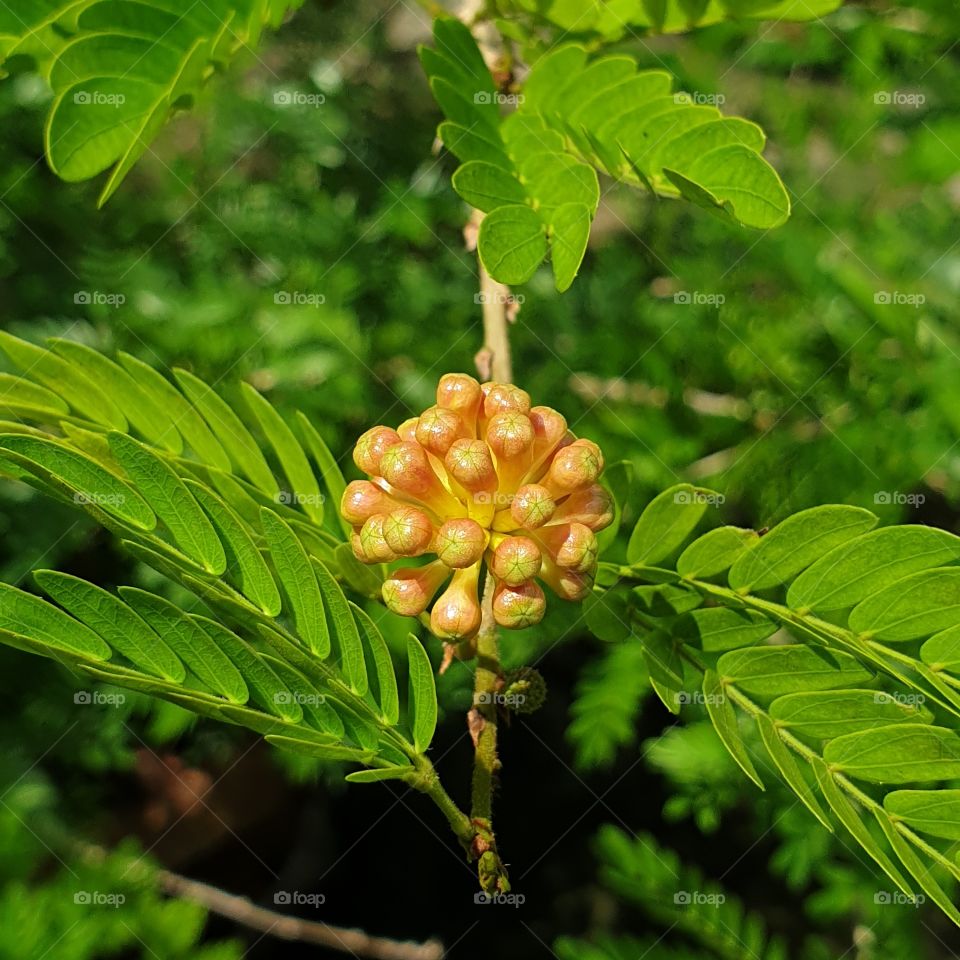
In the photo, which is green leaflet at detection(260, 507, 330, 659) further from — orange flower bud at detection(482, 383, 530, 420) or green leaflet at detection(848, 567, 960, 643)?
green leaflet at detection(848, 567, 960, 643)

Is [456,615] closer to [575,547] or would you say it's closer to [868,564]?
[575,547]

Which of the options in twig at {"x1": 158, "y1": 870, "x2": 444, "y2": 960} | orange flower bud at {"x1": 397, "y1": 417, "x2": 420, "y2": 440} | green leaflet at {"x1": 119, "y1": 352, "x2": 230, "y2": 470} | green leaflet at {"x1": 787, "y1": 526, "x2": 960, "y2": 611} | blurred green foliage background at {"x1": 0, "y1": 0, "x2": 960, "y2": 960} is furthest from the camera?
twig at {"x1": 158, "y1": 870, "x2": 444, "y2": 960}

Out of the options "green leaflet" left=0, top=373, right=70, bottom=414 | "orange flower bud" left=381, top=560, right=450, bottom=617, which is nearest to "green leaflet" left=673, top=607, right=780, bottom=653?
"orange flower bud" left=381, top=560, right=450, bottom=617

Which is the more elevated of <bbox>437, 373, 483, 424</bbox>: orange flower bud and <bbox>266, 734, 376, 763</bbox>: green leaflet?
<bbox>437, 373, 483, 424</bbox>: orange flower bud

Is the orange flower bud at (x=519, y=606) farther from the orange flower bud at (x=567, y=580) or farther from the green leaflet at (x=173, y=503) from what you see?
the green leaflet at (x=173, y=503)

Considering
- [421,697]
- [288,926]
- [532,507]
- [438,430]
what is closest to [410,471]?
→ [438,430]

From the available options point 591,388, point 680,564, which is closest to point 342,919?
point 591,388

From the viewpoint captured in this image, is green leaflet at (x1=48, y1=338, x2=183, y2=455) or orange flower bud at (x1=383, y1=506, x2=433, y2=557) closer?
orange flower bud at (x1=383, y1=506, x2=433, y2=557)

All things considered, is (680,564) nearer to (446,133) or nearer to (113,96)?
(446,133)
